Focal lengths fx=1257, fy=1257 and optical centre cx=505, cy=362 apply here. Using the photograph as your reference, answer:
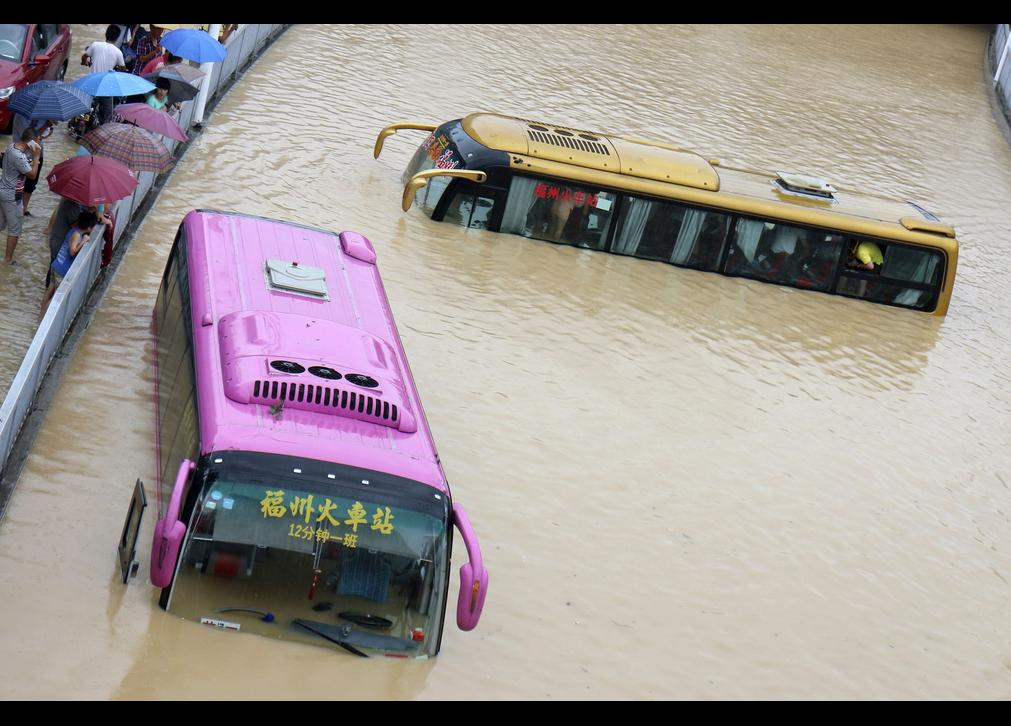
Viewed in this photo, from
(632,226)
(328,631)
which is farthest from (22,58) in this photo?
(328,631)

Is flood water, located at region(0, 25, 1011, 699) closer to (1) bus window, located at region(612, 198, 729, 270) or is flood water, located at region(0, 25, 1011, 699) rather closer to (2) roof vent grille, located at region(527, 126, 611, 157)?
(1) bus window, located at region(612, 198, 729, 270)

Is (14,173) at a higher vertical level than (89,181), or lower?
lower

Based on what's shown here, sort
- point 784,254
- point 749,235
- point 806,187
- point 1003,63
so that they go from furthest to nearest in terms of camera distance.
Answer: point 1003,63 < point 806,187 < point 784,254 < point 749,235

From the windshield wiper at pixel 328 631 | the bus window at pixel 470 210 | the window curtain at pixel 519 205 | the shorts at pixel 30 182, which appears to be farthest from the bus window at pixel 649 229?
the windshield wiper at pixel 328 631

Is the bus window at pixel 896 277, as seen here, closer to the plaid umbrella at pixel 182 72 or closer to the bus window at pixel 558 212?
the bus window at pixel 558 212

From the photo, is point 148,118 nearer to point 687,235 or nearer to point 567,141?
point 567,141

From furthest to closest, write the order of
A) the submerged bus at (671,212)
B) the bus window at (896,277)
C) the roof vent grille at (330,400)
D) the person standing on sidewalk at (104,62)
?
the bus window at (896,277) < the submerged bus at (671,212) < the person standing on sidewalk at (104,62) < the roof vent grille at (330,400)
